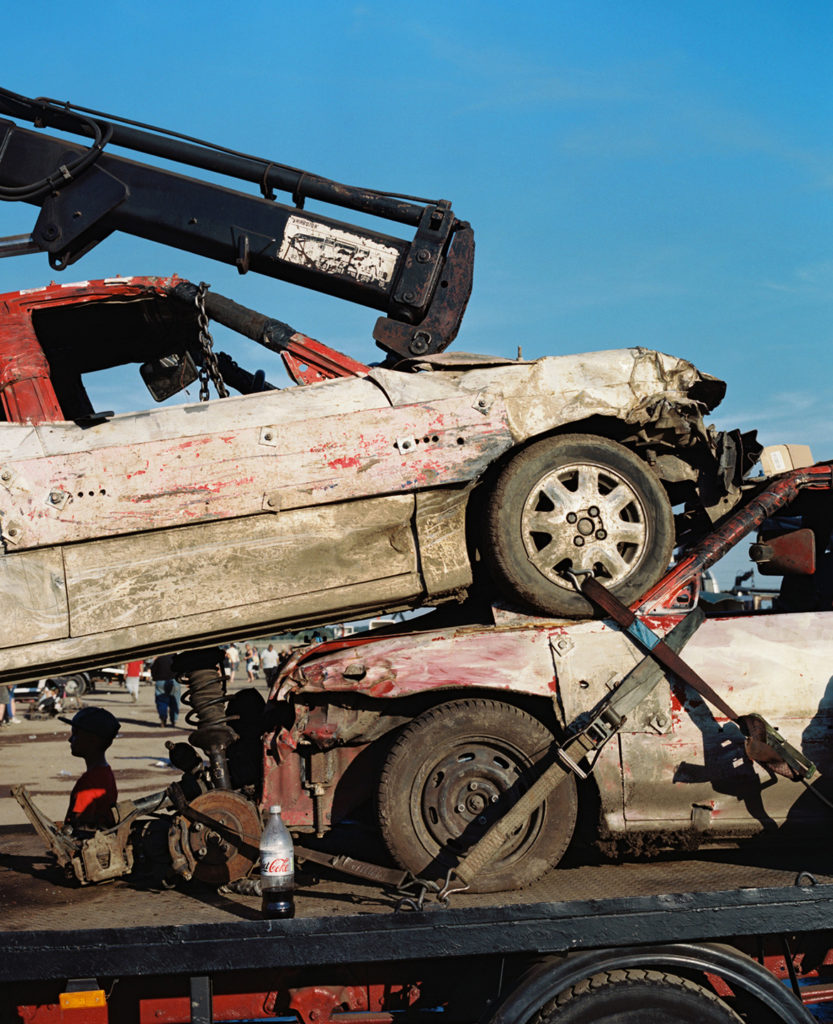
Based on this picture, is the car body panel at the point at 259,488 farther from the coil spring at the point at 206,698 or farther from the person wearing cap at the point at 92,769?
the person wearing cap at the point at 92,769

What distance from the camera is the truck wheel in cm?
432

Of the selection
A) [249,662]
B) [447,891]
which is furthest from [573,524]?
[249,662]

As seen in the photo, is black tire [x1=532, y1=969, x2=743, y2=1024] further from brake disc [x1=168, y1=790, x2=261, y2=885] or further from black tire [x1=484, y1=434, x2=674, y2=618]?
black tire [x1=484, y1=434, x2=674, y2=618]

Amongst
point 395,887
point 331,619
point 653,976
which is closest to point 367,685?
point 331,619

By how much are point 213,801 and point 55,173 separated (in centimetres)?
338

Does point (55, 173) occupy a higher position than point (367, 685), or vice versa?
point (55, 173)

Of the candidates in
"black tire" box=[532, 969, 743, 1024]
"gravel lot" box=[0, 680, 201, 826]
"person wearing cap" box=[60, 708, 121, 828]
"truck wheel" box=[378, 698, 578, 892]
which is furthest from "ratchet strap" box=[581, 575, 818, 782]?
"gravel lot" box=[0, 680, 201, 826]

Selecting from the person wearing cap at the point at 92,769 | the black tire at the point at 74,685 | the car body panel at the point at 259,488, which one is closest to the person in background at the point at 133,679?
the black tire at the point at 74,685

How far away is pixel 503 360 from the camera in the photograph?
4820 millimetres

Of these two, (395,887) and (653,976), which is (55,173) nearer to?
(395,887)

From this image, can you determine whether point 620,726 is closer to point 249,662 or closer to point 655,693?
point 655,693

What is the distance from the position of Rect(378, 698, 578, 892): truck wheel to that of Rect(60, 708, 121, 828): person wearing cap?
192 centimetres

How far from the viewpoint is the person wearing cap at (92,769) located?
5488mm

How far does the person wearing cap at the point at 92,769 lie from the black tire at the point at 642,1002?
2916 millimetres
